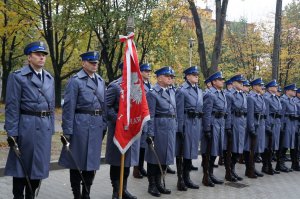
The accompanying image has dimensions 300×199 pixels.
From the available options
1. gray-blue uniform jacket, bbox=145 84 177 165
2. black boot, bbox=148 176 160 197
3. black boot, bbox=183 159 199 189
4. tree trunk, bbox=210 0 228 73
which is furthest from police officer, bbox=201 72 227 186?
tree trunk, bbox=210 0 228 73

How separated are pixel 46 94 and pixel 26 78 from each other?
1.04ft

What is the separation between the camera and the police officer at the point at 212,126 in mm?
7898

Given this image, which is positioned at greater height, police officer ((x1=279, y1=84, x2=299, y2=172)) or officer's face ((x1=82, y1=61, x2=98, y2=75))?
officer's face ((x1=82, y1=61, x2=98, y2=75))

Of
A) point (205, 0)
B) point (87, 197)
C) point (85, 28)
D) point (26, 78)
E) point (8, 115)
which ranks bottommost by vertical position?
point (87, 197)

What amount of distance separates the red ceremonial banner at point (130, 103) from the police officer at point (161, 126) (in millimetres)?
1061

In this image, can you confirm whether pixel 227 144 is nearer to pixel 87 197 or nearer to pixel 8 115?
pixel 87 197

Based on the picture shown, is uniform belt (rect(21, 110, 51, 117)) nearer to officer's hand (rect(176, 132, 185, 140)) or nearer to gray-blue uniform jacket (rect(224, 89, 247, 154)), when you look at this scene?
officer's hand (rect(176, 132, 185, 140))

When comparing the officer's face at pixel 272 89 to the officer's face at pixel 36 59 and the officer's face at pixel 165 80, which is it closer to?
the officer's face at pixel 165 80

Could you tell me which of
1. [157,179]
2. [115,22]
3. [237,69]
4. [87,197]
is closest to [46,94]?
[87,197]

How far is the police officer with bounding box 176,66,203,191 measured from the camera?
292 inches

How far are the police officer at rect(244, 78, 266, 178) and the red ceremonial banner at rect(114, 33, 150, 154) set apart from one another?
388 centimetres

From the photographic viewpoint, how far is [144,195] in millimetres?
6930

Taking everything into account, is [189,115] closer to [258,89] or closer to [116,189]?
Answer: [116,189]

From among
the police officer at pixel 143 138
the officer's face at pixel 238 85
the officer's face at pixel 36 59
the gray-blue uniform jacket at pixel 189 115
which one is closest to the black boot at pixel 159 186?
the gray-blue uniform jacket at pixel 189 115
